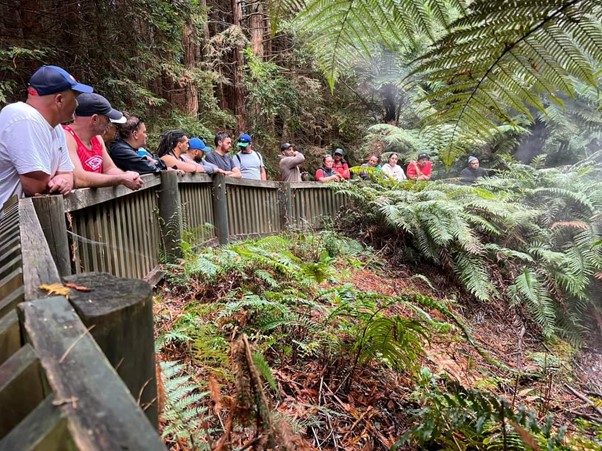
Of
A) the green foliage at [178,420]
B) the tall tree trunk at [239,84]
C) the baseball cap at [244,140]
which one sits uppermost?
the tall tree trunk at [239,84]

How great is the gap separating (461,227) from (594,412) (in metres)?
3.22

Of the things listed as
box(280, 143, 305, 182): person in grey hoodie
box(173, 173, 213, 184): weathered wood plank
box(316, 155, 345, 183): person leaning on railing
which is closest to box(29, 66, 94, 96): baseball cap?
box(173, 173, 213, 184): weathered wood plank

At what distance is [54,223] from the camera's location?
1.99 meters

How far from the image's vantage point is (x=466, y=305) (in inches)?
226

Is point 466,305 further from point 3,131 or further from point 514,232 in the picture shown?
point 3,131

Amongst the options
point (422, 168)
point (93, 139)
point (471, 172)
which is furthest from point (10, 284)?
point (471, 172)

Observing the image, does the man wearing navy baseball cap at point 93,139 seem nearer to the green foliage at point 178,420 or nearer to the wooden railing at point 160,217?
the wooden railing at point 160,217

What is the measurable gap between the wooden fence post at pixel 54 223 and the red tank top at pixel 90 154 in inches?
42.3

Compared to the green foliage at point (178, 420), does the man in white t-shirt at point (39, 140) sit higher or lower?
higher

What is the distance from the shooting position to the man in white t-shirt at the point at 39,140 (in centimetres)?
205

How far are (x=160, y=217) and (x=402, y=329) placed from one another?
277cm

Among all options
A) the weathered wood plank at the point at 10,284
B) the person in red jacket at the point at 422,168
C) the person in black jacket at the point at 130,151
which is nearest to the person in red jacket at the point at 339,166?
the person in red jacket at the point at 422,168

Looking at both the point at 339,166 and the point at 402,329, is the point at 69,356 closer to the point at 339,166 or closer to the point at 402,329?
the point at 402,329

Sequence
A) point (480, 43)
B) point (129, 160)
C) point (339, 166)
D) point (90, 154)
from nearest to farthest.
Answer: point (480, 43) < point (90, 154) < point (129, 160) < point (339, 166)
